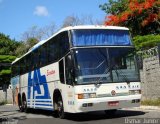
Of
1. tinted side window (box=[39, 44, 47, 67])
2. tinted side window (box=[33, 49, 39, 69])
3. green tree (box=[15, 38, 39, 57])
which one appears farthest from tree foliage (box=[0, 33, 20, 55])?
tinted side window (box=[39, 44, 47, 67])

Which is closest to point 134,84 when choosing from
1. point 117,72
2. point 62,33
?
point 117,72

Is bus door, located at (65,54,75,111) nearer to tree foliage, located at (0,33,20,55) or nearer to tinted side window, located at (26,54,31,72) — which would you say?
tinted side window, located at (26,54,31,72)

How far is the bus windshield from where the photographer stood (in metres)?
14.7

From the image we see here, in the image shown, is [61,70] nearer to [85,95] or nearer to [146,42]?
[85,95]

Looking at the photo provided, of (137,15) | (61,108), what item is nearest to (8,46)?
(137,15)

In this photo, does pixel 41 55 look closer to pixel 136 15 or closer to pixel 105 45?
pixel 105 45

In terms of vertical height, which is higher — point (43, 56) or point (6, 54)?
point (6, 54)

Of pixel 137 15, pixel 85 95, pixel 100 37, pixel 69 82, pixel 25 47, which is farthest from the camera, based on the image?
pixel 25 47

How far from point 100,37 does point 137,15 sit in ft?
51.6

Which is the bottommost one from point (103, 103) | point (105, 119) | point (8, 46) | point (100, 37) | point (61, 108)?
point (105, 119)

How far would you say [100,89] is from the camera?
14.8 metres

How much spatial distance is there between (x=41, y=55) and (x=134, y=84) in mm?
6030

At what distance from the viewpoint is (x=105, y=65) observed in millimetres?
14945

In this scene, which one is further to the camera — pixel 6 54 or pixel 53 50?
pixel 6 54
